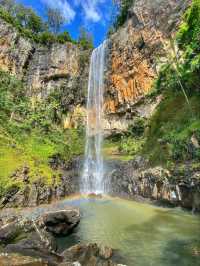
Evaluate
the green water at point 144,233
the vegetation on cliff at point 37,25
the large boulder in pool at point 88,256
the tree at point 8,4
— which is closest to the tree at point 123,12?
the vegetation on cliff at point 37,25

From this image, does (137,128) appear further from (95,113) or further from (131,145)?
(95,113)

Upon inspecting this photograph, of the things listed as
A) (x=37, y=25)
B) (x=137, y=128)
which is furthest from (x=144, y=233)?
(x=37, y=25)

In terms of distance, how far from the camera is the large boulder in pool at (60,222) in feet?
46.2

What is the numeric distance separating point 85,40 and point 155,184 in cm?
3834

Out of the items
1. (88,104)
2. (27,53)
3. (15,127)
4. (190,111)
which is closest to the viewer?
(190,111)

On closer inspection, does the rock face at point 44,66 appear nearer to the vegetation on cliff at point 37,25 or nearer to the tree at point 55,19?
the vegetation on cliff at point 37,25

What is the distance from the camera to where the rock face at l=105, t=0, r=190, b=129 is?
35.2 metres

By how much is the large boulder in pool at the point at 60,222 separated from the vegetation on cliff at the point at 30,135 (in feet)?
23.5

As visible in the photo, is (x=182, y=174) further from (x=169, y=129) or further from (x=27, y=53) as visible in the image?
(x=27, y=53)

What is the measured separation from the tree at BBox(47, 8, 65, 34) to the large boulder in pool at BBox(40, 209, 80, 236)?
54.9 metres

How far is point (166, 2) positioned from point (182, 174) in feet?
91.4

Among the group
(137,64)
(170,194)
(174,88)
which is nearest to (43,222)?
(170,194)

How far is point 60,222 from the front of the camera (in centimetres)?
1454

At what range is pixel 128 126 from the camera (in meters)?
36.1
